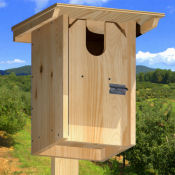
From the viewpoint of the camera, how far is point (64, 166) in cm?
310

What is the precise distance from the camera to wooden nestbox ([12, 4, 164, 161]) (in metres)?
2.73

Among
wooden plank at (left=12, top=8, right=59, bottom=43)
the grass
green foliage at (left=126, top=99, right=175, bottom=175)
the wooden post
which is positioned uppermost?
wooden plank at (left=12, top=8, right=59, bottom=43)

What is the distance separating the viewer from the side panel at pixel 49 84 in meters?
2.72

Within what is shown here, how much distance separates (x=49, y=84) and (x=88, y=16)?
0.80 m

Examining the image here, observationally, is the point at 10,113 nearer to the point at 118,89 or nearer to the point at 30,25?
the point at 30,25

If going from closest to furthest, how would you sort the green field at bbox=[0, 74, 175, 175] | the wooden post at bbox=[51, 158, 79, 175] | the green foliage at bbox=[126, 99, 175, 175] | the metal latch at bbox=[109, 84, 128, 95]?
the metal latch at bbox=[109, 84, 128, 95] < the wooden post at bbox=[51, 158, 79, 175] < the green field at bbox=[0, 74, 175, 175] < the green foliage at bbox=[126, 99, 175, 175]

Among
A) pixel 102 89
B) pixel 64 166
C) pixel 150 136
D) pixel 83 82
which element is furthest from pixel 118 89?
pixel 150 136

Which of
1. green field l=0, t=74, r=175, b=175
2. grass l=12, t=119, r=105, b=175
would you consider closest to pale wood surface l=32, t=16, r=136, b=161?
green field l=0, t=74, r=175, b=175

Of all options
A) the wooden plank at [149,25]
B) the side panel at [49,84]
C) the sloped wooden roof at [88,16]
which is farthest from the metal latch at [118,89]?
the wooden plank at [149,25]

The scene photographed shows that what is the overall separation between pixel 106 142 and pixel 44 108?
2.52 ft

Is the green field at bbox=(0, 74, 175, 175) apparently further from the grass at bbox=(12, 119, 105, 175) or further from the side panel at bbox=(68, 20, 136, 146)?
the side panel at bbox=(68, 20, 136, 146)

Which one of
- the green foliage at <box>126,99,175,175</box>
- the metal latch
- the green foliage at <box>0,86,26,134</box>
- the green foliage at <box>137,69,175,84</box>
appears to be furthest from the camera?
the green foliage at <box>137,69,175,84</box>

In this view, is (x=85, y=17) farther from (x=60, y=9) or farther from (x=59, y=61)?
(x=59, y=61)

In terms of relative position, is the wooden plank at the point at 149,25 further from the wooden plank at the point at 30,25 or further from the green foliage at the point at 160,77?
the green foliage at the point at 160,77
